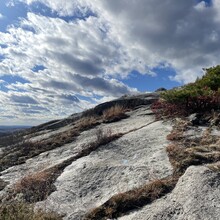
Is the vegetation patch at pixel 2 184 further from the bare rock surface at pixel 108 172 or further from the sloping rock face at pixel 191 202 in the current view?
the sloping rock face at pixel 191 202

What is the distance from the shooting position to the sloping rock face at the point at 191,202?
6.88 metres

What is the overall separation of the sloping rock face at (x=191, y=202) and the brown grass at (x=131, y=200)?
0.21 metres

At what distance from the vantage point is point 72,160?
459 inches

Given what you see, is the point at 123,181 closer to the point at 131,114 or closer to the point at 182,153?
the point at 182,153

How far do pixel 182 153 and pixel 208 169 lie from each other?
1.47 m

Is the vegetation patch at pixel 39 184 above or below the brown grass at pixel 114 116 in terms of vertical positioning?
below

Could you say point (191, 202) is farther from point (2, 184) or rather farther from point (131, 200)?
point (2, 184)

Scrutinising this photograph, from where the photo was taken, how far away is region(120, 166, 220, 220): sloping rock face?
6.88 m

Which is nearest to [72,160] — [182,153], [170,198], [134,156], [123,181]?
[134,156]

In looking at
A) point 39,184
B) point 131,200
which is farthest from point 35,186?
point 131,200

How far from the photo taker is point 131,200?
311 inches

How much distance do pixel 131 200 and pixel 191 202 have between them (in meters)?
1.46

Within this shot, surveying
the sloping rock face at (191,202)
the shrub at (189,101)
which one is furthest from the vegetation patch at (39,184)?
the shrub at (189,101)

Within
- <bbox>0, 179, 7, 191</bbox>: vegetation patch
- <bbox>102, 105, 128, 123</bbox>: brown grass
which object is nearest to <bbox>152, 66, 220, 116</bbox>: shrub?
<bbox>102, 105, 128, 123</bbox>: brown grass
